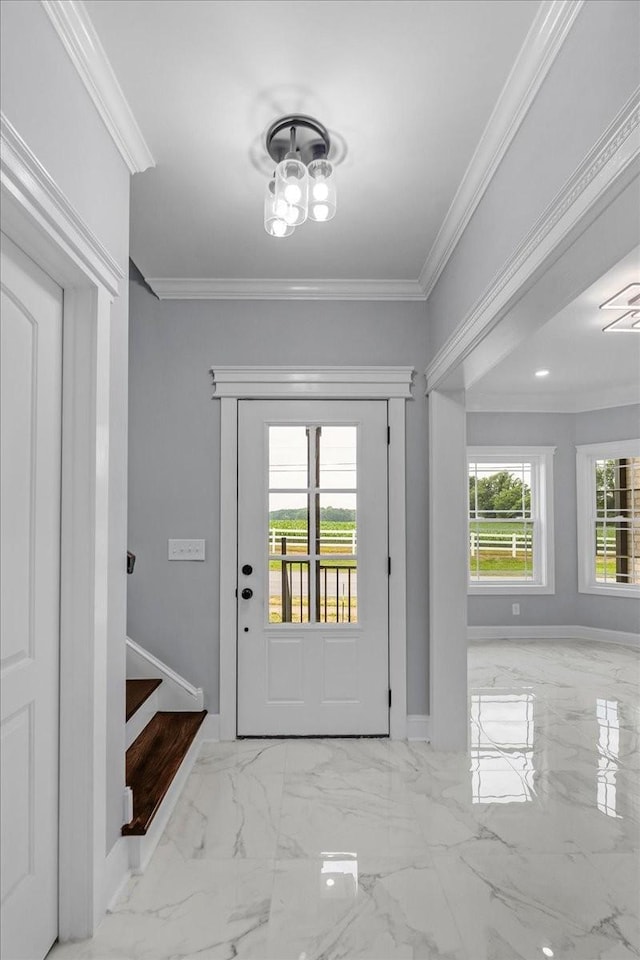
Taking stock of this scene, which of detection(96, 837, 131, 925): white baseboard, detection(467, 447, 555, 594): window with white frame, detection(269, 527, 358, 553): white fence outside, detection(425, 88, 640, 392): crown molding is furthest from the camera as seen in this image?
detection(467, 447, 555, 594): window with white frame

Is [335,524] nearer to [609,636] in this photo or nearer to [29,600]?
[29,600]

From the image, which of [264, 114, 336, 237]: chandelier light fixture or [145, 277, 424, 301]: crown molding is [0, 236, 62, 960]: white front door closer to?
[264, 114, 336, 237]: chandelier light fixture

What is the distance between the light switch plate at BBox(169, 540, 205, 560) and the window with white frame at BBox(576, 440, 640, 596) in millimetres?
4541

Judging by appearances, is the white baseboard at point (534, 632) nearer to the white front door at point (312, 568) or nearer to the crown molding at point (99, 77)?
the white front door at point (312, 568)

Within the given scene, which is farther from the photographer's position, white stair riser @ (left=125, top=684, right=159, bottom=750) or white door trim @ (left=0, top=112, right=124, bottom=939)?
white stair riser @ (left=125, top=684, right=159, bottom=750)

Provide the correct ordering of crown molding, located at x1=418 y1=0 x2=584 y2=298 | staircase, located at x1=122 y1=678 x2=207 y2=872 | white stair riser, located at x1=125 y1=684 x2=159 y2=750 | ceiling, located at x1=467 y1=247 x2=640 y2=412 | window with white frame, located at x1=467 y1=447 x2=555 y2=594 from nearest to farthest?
crown molding, located at x1=418 y1=0 x2=584 y2=298 < staircase, located at x1=122 y1=678 x2=207 y2=872 < white stair riser, located at x1=125 y1=684 x2=159 y2=750 < ceiling, located at x1=467 y1=247 x2=640 y2=412 < window with white frame, located at x1=467 y1=447 x2=555 y2=594

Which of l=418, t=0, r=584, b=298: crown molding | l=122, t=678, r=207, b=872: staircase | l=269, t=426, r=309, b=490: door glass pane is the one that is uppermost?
l=418, t=0, r=584, b=298: crown molding

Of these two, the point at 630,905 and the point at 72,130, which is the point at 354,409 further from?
the point at 630,905

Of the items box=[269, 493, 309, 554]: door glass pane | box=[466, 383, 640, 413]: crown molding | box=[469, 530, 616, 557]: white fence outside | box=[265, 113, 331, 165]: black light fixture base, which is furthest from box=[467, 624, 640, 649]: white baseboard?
Answer: box=[265, 113, 331, 165]: black light fixture base

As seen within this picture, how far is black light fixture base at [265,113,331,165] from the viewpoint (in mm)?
1861

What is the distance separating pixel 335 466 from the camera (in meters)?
3.26

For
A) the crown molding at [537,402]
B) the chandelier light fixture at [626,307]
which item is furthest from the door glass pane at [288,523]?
the crown molding at [537,402]

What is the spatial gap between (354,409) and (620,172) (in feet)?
7.17

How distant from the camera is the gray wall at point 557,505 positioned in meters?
6.06
